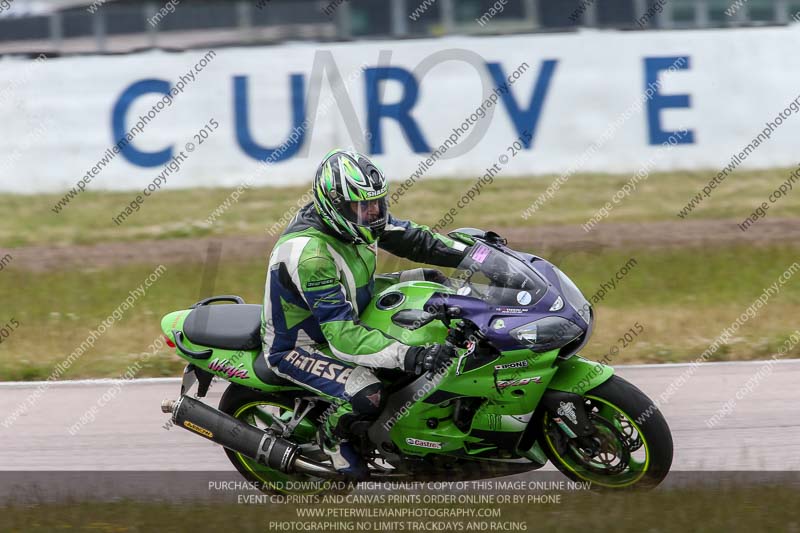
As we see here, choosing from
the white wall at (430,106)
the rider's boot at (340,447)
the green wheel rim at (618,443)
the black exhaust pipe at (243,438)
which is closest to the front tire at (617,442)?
the green wheel rim at (618,443)

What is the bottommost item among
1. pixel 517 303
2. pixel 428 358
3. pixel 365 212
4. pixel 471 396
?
pixel 471 396

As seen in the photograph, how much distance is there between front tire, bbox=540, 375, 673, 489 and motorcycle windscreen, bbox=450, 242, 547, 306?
0.59 m

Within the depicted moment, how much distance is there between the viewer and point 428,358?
5.18 meters

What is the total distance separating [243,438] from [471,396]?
127cm

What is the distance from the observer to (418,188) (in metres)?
14.4

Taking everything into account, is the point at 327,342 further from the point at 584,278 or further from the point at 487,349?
the point at 584,278

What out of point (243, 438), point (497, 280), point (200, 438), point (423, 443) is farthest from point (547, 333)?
point (200, 438)

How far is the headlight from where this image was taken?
17.1ft

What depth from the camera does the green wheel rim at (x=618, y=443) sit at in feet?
17.8

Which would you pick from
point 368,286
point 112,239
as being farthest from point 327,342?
point 112,239

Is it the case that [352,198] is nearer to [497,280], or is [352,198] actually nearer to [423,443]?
[497,280]

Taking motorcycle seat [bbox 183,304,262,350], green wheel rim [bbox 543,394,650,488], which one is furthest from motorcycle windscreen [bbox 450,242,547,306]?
motorcycle seat [bbox 183,304,262,350]

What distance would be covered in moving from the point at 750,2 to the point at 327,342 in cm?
1329

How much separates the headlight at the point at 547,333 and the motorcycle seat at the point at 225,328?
1.51 metres
